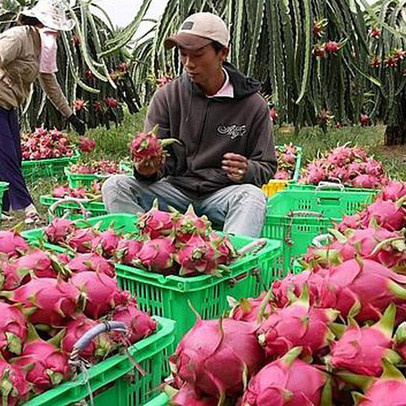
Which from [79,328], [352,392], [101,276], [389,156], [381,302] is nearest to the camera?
[352,392]

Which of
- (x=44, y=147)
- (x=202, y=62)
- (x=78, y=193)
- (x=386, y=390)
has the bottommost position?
(x=44, y=147)

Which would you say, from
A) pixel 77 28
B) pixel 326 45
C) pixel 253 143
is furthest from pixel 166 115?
pixel 77 28

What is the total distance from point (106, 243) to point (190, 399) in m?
1.18

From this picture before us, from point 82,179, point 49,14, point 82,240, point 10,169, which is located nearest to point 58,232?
point 82,240

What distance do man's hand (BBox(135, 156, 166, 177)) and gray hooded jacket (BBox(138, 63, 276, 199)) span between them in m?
0.19

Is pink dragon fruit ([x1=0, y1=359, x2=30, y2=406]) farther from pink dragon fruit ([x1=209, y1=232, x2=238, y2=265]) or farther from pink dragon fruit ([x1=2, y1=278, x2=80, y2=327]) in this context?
pink dragon fruit ([x1=209, y1=232, x2=238, y2=265])

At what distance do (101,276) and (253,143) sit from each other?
1809 mm

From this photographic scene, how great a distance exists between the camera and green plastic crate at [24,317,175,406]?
4.01 feet

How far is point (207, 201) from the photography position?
9.90ft

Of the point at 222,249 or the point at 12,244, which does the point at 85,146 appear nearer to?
the point at 222,249

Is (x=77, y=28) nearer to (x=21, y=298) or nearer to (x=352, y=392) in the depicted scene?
(x=21, y=298)

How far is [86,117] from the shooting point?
8.28m

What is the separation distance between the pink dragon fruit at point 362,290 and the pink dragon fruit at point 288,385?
0.16m

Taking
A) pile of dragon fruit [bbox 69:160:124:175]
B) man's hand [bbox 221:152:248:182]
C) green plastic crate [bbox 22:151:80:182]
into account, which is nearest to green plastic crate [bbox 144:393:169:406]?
man's hand [bbox 221:152:248:182]
